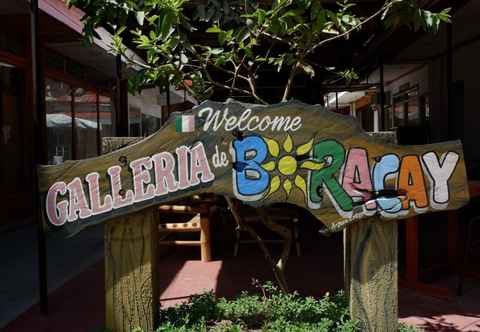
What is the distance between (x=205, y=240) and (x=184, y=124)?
3.18 meters

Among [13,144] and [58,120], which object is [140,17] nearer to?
[13,144]

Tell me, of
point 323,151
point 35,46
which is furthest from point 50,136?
point 323,151

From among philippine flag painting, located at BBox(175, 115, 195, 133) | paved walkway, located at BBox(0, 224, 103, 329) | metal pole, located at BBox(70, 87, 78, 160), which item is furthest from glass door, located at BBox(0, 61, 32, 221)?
philippine flag painting, located at BBox(175, 115, 195, 133)

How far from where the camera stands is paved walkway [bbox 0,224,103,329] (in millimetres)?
4918

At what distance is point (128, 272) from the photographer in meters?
3.64

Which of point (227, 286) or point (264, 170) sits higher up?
point (264, 170)

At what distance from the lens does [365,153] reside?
11.6ft

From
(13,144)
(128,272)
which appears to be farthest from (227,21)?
(13,144)

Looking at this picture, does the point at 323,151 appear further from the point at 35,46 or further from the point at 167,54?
the point at 35,46

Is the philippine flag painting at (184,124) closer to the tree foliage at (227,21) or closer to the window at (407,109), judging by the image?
the tree foliage at (227,21)

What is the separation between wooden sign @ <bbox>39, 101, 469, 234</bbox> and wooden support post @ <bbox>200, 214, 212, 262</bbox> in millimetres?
2990

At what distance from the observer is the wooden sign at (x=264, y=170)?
11.5ft

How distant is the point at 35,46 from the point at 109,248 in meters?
1.98

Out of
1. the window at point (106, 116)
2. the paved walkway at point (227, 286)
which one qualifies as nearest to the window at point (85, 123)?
the window at point (106, 116)
